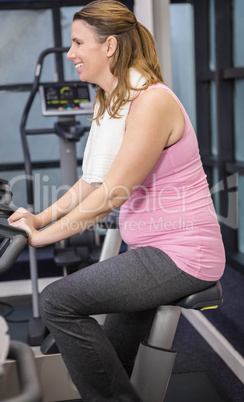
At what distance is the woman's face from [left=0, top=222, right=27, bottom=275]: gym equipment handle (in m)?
0.52

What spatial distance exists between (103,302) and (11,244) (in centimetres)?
32

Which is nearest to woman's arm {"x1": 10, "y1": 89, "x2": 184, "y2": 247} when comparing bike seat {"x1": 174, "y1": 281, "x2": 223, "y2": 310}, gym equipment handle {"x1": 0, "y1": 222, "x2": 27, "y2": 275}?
gym equipment handle {"x1": 0, "y1": 222, "x2": 27, "y2": 275}

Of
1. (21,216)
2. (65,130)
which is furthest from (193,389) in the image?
(65,130)

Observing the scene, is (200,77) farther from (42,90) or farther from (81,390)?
(81,390)

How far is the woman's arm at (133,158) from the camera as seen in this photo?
1473 millimetres

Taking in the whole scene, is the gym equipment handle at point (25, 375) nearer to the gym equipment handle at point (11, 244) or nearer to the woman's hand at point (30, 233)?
the gym equipment handle at point (11, 244)

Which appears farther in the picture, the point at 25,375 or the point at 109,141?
the point at 109,141

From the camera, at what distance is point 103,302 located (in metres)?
1.52

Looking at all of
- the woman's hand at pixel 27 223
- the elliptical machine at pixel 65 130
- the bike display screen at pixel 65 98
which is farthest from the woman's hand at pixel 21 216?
the bike display screen at pixel 65 98

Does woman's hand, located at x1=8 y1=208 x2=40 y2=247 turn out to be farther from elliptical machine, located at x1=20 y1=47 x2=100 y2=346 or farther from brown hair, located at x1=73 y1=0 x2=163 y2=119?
elliptical machine, located at x1=20 y1=47 x2=100 y2=346

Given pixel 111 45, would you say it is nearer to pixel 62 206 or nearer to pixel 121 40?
pixel 121 40

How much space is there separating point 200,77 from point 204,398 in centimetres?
312

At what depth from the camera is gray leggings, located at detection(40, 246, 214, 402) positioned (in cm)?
151

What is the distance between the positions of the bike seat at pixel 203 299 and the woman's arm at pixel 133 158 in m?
0.35
